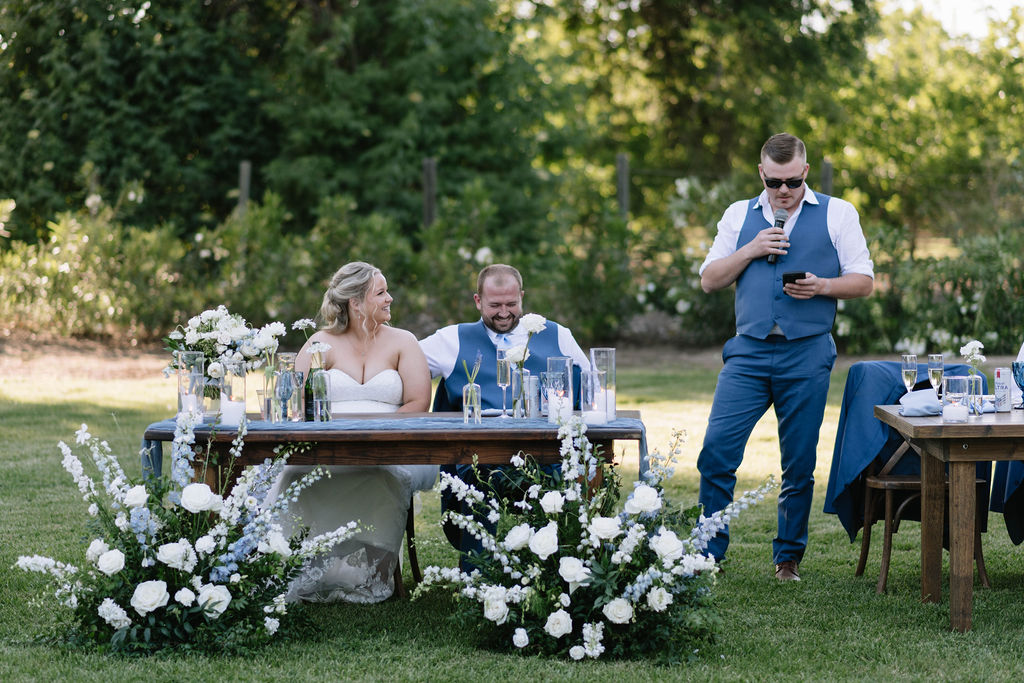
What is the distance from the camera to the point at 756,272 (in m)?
5.00

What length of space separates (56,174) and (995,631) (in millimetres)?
14491

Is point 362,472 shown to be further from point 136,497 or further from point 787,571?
point 787,571

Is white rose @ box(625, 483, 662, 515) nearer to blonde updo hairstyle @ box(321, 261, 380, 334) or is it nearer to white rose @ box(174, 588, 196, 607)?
white rose @ box(174, 588, 196, 607)

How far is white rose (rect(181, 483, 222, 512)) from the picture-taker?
3934 mm

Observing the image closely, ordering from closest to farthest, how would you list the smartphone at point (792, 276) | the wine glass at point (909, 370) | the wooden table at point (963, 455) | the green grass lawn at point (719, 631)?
the green grass lawn at point (719, 631) → the wooden table at point (963, 455) → the wine glass at point (909, 370) → the smartphone at point (792, 276)

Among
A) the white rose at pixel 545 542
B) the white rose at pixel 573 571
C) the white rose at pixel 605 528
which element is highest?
the white rose at pixel 605 528

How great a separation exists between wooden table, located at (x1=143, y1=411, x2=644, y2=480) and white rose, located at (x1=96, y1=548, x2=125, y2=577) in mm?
431

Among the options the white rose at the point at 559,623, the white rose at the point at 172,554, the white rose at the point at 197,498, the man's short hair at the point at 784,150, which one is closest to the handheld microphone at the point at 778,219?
the man's short hair at the point at 784,150

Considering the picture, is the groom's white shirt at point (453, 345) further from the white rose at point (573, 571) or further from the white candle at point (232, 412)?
the white rose at point (573, 571)

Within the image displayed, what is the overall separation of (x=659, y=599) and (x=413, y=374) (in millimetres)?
1677

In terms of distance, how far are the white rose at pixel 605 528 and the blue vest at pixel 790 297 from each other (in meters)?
1.36

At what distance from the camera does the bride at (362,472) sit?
15.6 ft

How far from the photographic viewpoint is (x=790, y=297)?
4938mm

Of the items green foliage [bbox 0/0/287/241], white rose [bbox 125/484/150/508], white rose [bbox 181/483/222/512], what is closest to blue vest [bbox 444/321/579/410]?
white rose [bbox 181/483/222/512]
